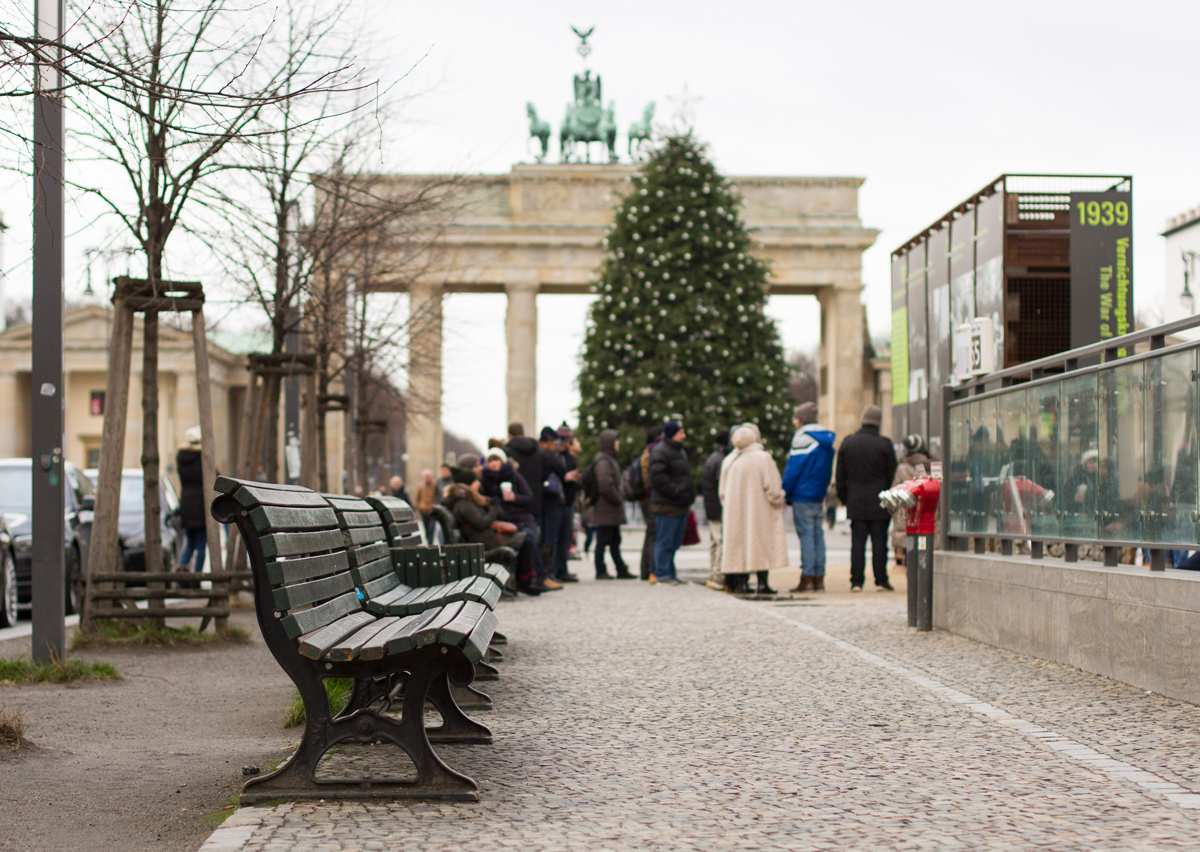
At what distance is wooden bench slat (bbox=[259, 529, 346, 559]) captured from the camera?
16.7 ft

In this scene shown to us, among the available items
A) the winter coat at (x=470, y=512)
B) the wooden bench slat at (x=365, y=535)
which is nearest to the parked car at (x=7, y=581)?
the winter coat at (x=470, y=512)

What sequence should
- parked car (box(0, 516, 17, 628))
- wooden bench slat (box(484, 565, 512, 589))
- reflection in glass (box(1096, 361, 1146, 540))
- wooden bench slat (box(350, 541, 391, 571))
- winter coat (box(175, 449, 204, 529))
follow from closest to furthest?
wooden bench slat (box(350, 541, 391, 571)) → reflection in glass (box(1096, 361, 1146, 540)) → wooden bench slat (box(484, 565, 512, 589)) → parked car (box(0, 516, 17, 628)) → winter coat (box(175, 449, 204, 529))

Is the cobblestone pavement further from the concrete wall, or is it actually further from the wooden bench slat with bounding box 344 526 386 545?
the wooden bench slat with bounding box 344 526 386 545

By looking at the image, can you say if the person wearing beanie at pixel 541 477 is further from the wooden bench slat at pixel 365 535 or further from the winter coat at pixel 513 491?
the wooden bench slat at pixel 365 535

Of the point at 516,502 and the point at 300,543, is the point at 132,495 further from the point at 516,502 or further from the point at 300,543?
the point at 300,543

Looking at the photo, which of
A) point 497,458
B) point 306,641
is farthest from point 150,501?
point 306,641

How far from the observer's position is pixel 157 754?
6.50 metres

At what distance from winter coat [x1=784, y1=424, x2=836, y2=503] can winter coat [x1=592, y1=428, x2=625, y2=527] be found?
2.99 metres

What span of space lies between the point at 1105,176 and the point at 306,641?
17.4 m

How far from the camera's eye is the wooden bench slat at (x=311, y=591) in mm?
5016

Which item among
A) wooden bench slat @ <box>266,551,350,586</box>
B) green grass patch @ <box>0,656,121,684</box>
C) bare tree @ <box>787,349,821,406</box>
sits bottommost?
green grass patch @ <box>0,656,121,684</box>

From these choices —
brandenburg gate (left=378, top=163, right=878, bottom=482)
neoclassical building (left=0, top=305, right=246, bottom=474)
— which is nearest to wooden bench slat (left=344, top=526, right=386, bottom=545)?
brandenburg gate (left=378, top=163, right=878, bottom=482)

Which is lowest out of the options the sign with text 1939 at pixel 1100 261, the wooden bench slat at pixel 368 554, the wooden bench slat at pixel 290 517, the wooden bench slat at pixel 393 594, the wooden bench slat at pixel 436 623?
the wooden bench slat at pixel 393 594

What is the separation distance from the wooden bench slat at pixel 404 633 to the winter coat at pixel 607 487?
1216 centimetres
